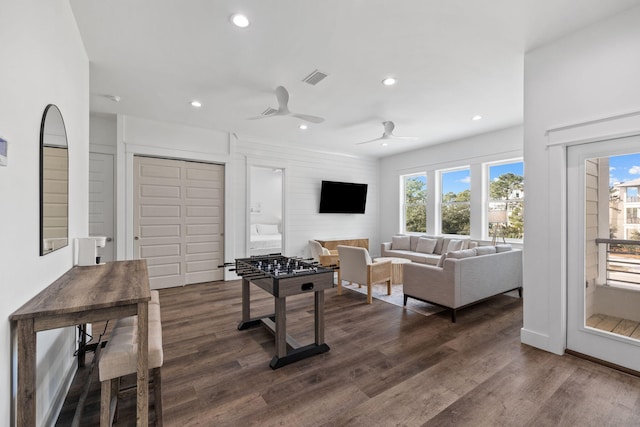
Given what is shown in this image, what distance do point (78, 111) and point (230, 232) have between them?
3.24m

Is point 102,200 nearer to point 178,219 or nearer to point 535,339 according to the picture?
point 178,219

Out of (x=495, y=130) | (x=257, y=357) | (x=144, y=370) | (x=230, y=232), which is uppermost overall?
(x=495, y=130)

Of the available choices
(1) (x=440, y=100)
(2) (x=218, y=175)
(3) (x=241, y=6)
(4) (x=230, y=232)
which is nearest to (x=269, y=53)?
(3) (x=241, y=6)

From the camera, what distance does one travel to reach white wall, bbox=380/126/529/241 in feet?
17.3

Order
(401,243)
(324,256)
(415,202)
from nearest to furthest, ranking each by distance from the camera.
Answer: (324,256)
(401,243)
(415,202)

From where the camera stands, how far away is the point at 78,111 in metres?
2.51

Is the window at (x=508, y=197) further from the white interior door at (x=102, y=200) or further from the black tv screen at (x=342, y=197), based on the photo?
the white interior door at (x=102, y=200)

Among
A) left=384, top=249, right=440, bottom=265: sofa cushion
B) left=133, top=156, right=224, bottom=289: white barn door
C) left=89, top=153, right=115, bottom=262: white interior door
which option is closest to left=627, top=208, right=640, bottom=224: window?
left=384, top=249, right=440, bottom=265: sofa cushion

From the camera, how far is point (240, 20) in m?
2.34

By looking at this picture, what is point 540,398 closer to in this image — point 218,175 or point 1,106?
point 1,106

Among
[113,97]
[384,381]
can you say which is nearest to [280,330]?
[384,381]

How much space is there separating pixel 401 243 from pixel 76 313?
619 cm

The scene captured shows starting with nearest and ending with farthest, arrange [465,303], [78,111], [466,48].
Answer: [78,111] < [466,48] < [465,303]

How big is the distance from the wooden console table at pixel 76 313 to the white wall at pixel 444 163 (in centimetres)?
587
